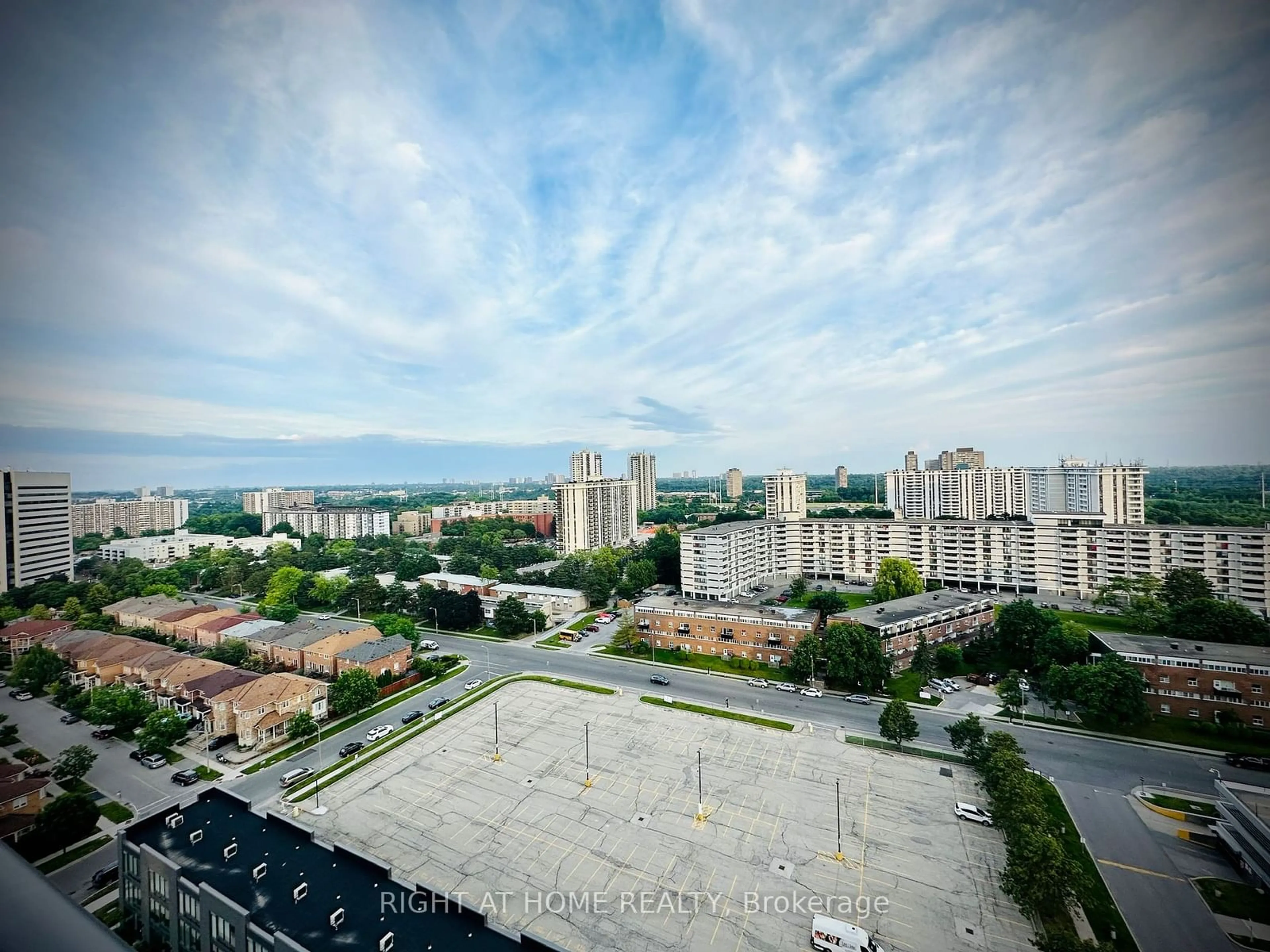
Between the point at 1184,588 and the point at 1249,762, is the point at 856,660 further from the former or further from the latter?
the point at 1184,588

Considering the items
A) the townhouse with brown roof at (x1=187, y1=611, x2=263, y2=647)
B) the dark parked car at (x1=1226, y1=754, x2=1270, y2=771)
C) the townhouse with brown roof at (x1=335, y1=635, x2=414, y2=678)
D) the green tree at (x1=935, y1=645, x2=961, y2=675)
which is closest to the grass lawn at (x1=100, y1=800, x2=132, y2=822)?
the townhouse with brown roof at (x1=335, y1=635, x2=414, y2=678)

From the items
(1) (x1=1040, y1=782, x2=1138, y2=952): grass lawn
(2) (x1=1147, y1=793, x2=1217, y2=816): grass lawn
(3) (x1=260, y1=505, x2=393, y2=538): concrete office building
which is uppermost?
(3) (x1=260, y1=505, x2=393, y2=538): concrete office building

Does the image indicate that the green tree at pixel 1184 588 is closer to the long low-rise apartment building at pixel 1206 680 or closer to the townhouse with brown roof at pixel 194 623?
the long low-rise apartment building at pixel 1206 680

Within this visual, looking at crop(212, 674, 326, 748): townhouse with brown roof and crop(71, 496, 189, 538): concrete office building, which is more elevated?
crop(71, 496, 189, 538): concrete office building

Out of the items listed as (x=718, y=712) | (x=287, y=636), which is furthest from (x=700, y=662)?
(x=287, y=636)

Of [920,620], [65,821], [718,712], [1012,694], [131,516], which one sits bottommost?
[718,712]

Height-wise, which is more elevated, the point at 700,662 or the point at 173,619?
the point at 173,619

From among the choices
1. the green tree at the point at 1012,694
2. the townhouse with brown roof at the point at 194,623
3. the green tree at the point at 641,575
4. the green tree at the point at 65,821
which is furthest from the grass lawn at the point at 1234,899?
the townhouse with brown roof at the point at 194,623

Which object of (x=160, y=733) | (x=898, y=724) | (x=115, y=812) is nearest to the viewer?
(x=115, y=812)

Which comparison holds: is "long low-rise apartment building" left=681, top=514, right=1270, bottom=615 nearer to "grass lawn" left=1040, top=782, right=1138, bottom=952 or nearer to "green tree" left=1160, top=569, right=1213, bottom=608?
"green tree" left=1160, top=569, right=1213, bottom=608
